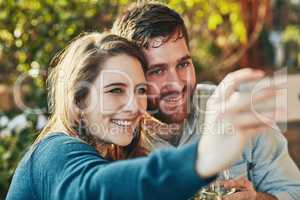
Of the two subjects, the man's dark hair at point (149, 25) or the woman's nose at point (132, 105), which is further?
the man's dark hair at point (149, 25)

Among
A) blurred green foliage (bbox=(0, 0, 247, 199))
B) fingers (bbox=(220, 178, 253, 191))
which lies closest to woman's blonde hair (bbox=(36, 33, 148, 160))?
fingers (bbox=(220, 178, 253, 191))

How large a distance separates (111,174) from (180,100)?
1.16m

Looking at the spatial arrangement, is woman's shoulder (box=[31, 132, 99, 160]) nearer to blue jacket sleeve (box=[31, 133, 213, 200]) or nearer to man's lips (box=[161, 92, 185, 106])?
blue jacket sleeve (box=[31, 133, 213, 200])

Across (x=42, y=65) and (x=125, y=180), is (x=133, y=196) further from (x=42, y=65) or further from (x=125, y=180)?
(x=42, y=65)

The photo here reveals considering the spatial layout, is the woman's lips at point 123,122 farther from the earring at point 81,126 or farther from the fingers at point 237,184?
the fingers at point 237,184

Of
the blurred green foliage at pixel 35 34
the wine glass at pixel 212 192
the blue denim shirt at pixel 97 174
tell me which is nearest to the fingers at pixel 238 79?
the blue denim shirt at pixel 97 174

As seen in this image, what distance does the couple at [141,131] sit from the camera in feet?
4.15

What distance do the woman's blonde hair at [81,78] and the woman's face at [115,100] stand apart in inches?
1.0

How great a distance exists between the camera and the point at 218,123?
1.33 metres

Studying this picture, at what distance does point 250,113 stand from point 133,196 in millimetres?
302

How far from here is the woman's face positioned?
176cm

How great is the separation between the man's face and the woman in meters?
0.33

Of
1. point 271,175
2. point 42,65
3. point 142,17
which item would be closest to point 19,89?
point 42,65

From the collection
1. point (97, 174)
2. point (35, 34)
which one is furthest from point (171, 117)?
point (35, 34)
